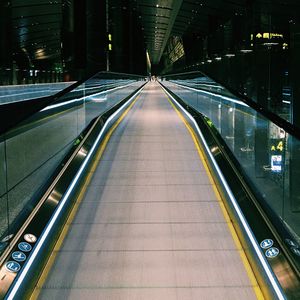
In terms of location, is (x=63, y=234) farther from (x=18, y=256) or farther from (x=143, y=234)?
(x=18, y=256)

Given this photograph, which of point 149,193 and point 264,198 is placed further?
point 149,193

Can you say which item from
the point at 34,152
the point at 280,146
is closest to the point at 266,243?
the point at 280,146

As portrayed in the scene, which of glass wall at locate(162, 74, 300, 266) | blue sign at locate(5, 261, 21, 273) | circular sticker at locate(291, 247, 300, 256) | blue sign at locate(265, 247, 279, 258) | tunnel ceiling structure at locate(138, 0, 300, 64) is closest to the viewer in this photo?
blue sign at locate(5, 261, 21, 273)

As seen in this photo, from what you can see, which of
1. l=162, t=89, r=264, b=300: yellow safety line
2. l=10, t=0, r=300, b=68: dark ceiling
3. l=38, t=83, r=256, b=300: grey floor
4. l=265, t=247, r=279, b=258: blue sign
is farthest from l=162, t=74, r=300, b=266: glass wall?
l=10, t=0, r=300, b=68: dark ceiling

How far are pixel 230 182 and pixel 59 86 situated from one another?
97.3 ft

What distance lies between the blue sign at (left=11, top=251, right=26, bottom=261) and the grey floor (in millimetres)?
284

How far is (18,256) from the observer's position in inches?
159

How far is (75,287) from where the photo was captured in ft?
13.3

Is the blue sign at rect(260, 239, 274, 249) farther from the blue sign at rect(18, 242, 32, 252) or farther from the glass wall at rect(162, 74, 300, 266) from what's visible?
the blue sign at rect(18, 242, 32, 252)

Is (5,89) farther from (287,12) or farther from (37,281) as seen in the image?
(37,281)

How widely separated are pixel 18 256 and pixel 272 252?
206 cm

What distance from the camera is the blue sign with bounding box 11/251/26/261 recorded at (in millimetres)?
4012

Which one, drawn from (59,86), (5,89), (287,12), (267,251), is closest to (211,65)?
(287,12)

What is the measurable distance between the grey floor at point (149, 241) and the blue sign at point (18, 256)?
28 centimetres
